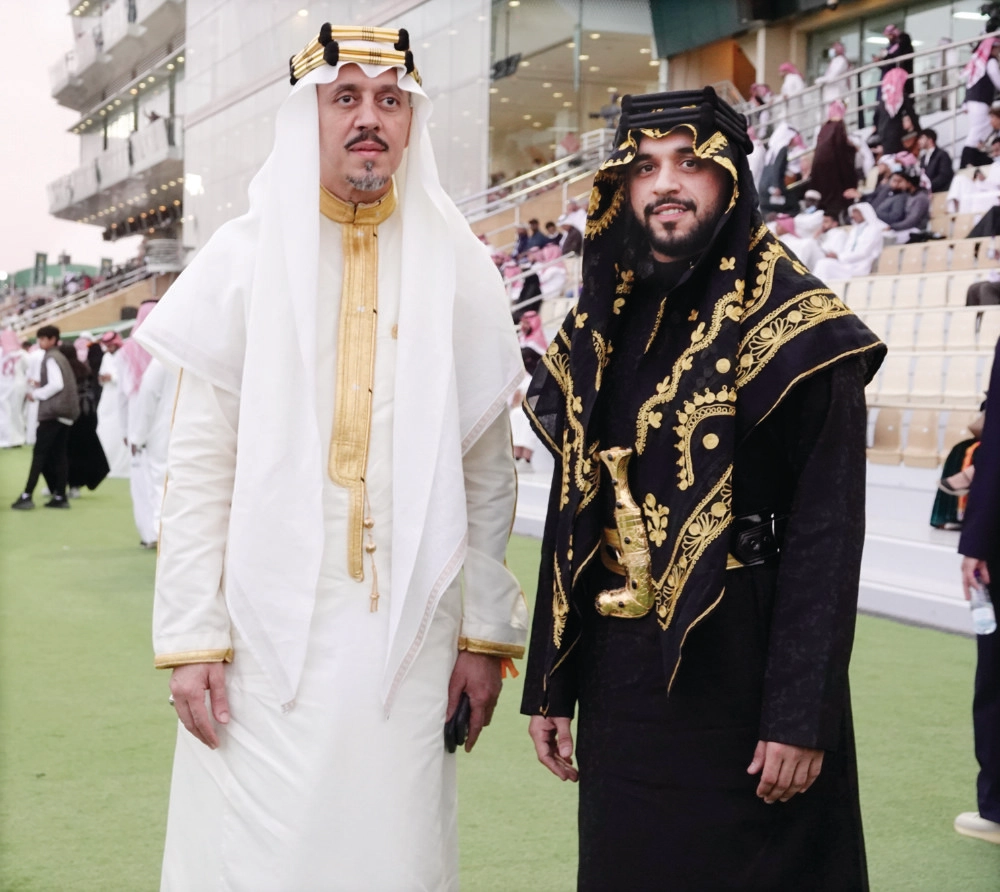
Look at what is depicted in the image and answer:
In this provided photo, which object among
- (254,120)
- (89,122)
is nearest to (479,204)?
(254,120)

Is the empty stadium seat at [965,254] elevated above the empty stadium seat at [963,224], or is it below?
below

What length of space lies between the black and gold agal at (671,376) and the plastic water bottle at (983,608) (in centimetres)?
123

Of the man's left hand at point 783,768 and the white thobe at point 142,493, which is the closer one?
the man's left hand at point 783,768

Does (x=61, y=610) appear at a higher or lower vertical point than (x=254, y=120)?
lower

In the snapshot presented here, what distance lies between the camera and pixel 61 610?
5.59 metres

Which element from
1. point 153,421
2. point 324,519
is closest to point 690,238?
point 324,519

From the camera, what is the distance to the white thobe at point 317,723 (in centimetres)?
185

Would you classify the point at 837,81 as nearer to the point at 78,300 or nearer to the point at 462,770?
the point at 462,770

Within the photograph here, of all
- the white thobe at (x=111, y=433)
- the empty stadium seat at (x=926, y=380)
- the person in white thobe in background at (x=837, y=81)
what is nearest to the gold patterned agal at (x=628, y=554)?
the empty stadium seat at (x=926, y=380)

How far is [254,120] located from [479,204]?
5694 millimetres

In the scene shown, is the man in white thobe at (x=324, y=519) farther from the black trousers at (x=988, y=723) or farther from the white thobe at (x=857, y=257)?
the white thobe at (x=857, y=257)

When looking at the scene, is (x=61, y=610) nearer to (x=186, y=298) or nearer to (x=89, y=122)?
(x=186, y=298)

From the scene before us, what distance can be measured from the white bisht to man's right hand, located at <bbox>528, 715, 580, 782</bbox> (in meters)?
0.19

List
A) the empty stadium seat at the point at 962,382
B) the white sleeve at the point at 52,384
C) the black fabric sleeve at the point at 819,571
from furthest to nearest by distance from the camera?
the white sleeve at the point at 52,384
the empty stadium seat at the point at 962,382
the black fabric sleeve at the point at 819,571
